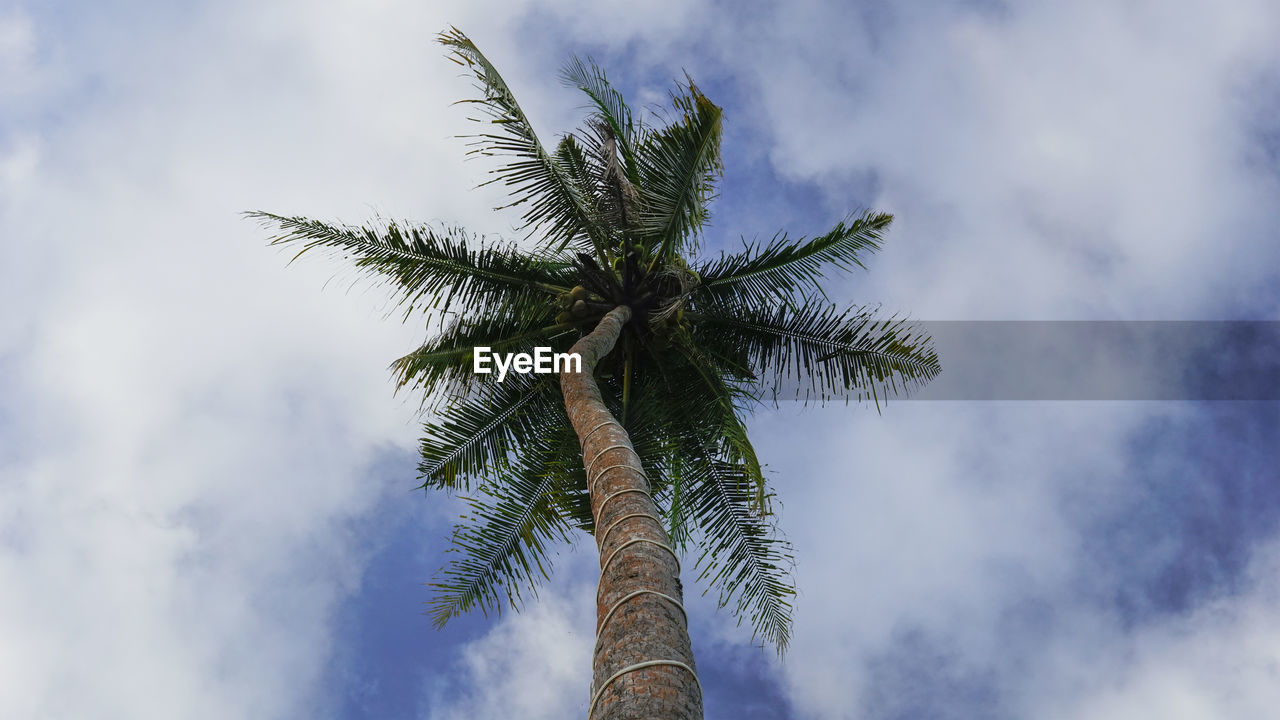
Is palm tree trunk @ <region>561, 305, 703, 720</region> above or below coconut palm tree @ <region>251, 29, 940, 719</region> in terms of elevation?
below

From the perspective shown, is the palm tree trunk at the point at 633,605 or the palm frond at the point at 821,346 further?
the palm frond at the point at 821,346

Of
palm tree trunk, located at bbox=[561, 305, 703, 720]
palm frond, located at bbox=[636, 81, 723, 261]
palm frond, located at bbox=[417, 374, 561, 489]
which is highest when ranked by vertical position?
palm frond, located at bbox=[636, 81, 723, 261]

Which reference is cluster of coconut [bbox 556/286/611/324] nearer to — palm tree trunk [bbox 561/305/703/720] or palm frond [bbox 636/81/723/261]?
palm frond [bbox 636/81/723/261]

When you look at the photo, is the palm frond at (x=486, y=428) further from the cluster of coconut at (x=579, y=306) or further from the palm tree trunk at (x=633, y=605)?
the palm tree trunk at (x=633, y=605)

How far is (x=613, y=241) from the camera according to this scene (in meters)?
9.11

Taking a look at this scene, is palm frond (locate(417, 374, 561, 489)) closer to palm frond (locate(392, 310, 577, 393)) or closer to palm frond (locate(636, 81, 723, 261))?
palm frond (locate(392, 310, 577, 393))

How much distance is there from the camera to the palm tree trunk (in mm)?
3127

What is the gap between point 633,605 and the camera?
3635mm

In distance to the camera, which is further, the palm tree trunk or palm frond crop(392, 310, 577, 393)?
palm frond crop(392, 310, 577, 393)

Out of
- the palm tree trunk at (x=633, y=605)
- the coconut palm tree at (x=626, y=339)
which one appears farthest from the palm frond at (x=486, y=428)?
the palm tree trunk at (x=633, y=605)

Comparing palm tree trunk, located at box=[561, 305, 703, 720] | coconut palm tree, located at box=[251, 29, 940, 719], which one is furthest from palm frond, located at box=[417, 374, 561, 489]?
palm tree trunk, located at box=[561, 305, 703, 720]

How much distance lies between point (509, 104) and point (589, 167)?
44.3 inches

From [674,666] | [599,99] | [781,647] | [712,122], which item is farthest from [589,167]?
[674,666]

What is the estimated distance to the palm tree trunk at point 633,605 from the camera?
3.13 meters
